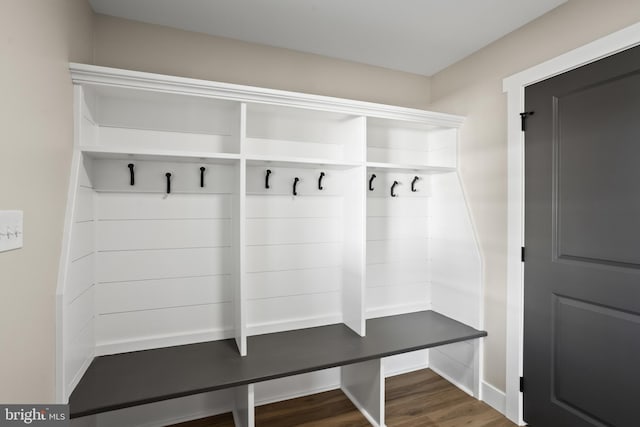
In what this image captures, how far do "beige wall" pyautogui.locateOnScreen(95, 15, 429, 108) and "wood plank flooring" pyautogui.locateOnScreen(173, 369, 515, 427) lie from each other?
208cm

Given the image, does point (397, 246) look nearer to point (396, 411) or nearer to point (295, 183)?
point (295, 183)

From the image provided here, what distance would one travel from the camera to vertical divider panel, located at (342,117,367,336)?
1997 mm

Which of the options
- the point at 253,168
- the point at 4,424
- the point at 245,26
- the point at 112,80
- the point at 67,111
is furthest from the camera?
the point at 253,168

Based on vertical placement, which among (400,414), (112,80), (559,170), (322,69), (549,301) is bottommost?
(400,414)

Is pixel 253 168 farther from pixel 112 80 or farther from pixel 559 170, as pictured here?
pixel 559 170

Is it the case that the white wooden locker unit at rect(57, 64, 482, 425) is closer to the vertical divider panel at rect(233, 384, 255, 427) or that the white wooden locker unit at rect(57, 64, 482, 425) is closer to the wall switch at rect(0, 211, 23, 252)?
the vertical divider panel at rect(233, 384, 255, 427)

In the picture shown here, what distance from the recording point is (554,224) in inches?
68.7

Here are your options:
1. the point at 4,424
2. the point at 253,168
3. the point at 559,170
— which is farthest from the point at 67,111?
the point at 559,170

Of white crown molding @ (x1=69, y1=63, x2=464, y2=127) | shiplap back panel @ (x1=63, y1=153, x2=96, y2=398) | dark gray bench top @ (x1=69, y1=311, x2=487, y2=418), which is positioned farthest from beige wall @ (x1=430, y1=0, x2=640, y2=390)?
shiplap back panel @ (x1=63, y1=153, x2=96, y2=398)

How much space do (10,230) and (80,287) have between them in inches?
27.6

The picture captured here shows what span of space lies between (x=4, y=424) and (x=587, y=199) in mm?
2419

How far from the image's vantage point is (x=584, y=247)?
1.62 metres

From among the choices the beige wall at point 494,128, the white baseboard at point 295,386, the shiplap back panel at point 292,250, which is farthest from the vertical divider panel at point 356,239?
the beige wall at point 494,128

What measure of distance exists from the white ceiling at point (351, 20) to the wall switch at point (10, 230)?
4.29ft
